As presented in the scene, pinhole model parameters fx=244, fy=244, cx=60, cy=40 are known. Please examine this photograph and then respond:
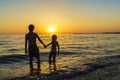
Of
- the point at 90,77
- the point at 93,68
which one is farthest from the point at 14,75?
the point at 93,68

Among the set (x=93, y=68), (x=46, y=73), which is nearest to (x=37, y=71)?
(x=46, y=73)

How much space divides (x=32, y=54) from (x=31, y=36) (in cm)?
99

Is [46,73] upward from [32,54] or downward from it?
downward

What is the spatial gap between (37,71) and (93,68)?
3703mm

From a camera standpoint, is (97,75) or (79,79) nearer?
(79,79)

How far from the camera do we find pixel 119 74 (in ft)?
41.7

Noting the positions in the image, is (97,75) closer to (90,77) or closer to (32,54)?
(90,77)

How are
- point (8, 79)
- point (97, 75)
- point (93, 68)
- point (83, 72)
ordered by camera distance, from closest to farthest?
1. point (8, 79)
2. point (97, 75)
3. point (83, 72)
4. point (93, 68)

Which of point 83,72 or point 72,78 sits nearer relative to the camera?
point 72,78

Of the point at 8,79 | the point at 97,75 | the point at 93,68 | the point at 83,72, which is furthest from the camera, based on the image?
the point at 93,68

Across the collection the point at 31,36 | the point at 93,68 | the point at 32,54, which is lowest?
the point at 93,68

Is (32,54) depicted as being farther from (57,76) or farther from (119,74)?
(119,74)

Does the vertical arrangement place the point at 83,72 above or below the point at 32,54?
below

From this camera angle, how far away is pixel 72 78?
1206cm
